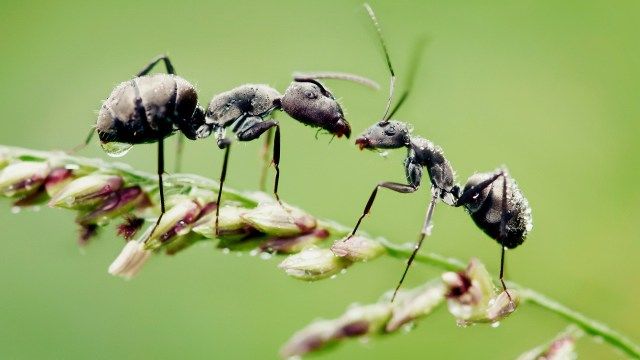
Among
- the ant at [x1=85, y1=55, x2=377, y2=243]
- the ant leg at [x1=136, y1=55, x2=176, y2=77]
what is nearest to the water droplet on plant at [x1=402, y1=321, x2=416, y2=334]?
the ant at [x1=85, y1=55, x2=377, y2=243]

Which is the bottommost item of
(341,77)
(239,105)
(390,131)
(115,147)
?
(115,147)

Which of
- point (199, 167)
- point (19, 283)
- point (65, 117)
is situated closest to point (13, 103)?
point (65, 117)

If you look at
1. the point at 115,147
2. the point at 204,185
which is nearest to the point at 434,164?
the point at 204,185

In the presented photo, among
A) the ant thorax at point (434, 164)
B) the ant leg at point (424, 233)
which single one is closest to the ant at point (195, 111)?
the ant thorax at point (434, 164)

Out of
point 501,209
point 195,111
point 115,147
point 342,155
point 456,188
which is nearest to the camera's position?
point 501,209

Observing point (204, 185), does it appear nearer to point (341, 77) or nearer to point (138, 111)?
point (138, 111)

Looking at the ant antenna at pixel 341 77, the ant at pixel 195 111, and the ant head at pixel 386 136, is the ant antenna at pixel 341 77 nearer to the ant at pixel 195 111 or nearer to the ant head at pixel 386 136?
the ant at pixel 195 111

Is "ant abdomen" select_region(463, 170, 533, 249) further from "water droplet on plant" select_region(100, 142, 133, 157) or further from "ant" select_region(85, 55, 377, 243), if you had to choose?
"water droplet on plant" select_region(100, 142, 133, 157)
